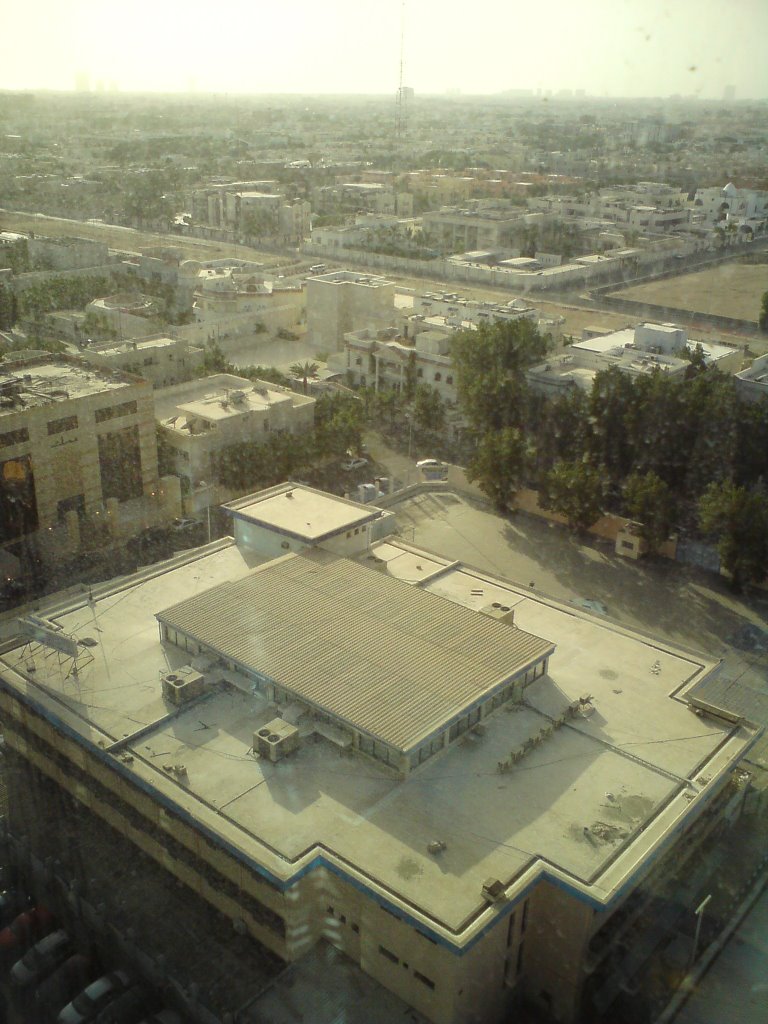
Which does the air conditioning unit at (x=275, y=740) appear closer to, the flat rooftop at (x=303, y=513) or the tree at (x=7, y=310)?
the flat rooftop at (x=303, y=513)

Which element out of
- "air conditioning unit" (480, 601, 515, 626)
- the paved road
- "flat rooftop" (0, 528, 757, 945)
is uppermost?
"air conditioning unit" (480, 601, 515, 626)

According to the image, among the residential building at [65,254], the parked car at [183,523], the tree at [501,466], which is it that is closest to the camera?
the parked car at [183,523]

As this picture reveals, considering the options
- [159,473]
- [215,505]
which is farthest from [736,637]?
[159,473]

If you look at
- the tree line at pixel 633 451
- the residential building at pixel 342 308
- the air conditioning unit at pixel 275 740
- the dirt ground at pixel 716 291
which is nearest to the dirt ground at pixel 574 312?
the dirt ground at pixel 716 291

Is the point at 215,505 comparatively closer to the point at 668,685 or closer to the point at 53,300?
the point at 668,685

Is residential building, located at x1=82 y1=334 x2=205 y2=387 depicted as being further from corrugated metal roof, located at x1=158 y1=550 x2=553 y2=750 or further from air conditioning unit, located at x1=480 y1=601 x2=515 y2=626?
air conditioning unit, located at x1=480 y1=601 x2=515 y2=626

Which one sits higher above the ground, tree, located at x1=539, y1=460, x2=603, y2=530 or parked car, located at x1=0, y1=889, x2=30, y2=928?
tree, located at x1=539, y1=460, x2=603, y2=530

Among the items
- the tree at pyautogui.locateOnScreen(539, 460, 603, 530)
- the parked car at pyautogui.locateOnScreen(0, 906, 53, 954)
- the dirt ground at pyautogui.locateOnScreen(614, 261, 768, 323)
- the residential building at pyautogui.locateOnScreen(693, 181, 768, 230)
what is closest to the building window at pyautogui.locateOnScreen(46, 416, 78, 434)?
the tree at pyautogui.locateOnScreen(539, 460, 603, 530)
